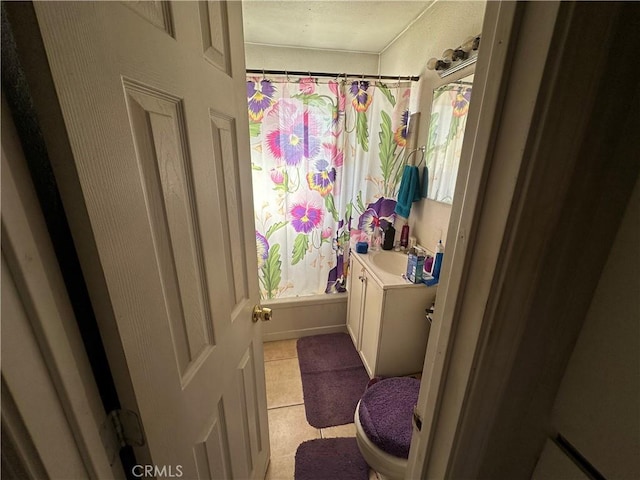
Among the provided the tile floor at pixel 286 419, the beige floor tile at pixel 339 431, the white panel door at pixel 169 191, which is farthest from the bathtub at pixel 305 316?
the white panel door at pixel 169 191

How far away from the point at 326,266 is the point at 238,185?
149cm

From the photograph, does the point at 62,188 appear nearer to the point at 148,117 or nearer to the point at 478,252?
the point at 148,117

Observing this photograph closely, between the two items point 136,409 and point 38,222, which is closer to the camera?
point 38,222

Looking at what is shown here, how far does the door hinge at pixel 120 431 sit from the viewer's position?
44 centimetres

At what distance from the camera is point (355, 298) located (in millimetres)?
2068

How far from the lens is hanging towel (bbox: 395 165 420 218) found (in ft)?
6.02

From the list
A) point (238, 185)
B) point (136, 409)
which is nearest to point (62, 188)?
point (136, 409)

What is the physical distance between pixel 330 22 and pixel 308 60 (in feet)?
1.60

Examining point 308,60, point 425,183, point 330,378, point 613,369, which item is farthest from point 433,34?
point 330,378

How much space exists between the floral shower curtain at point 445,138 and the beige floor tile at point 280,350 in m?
1.61

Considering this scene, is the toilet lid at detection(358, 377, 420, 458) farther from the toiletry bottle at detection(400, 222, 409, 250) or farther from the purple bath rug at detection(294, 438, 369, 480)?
the toiletry bottle at detection(400, 222, 409, 250)

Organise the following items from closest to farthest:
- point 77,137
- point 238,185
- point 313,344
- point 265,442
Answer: point 77,137, point 238,185, point 265,442, point 313,344

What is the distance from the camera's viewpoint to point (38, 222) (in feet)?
1.07
